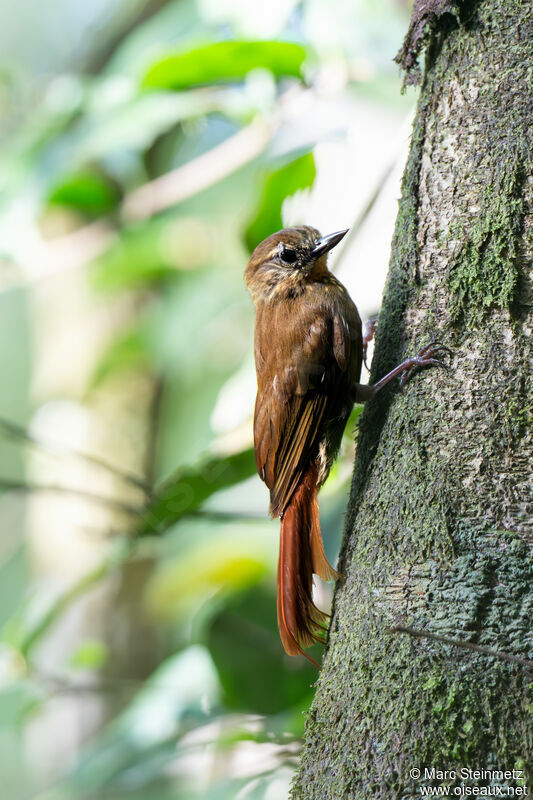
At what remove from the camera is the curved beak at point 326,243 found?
1.92 m

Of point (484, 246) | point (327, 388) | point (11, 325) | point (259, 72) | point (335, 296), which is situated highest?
point (259, 72)

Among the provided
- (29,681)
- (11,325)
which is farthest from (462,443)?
(11,325)

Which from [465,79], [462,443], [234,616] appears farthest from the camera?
[234,616]

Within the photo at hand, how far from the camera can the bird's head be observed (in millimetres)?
2014

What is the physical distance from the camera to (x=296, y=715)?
7.09ft

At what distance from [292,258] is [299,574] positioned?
853 millimetres

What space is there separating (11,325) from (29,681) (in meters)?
6.90

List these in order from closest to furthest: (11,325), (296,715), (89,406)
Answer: (296,715)
(89,406)
(11,325)

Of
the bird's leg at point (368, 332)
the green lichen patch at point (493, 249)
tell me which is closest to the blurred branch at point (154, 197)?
the bird's leg at point (368, 332)

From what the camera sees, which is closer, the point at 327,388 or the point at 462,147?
the point at 462,147

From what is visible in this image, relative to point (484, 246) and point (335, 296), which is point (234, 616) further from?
point (484, 246)

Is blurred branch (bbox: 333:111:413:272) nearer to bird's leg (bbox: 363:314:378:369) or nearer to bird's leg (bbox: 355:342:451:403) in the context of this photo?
bird's leg (bbox: 363:314:378:369)

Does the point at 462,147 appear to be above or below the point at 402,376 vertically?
above

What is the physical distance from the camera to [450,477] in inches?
46.9
